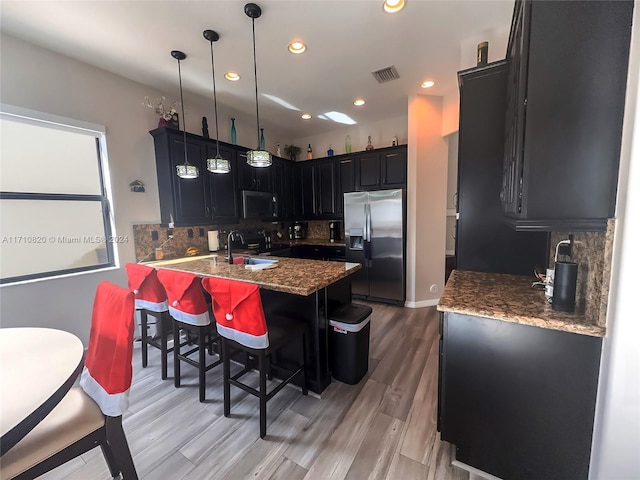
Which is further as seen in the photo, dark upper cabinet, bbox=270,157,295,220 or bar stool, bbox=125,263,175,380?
dark upper cabinet, bbox=270,157,295,220

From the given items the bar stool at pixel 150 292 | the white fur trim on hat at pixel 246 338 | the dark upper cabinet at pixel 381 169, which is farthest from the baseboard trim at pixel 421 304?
the bar stool at pixel 150 292

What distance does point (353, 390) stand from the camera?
2.07 metres

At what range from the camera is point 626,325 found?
0.92 meters

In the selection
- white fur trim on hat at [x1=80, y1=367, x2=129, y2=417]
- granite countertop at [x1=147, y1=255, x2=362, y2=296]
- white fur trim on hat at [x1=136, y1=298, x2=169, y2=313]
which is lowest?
white fur trim on hat at [x1=80, y1=367, x2=129, y2=417]

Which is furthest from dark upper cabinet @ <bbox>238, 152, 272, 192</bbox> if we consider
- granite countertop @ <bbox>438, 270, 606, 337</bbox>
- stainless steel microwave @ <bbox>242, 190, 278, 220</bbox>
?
granite countertop @ <bbox>438, 270, 606, 337</bbox>

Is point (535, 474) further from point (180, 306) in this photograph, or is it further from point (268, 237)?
point (268, 237)

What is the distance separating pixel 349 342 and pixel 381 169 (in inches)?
117

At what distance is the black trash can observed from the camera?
6.65ft

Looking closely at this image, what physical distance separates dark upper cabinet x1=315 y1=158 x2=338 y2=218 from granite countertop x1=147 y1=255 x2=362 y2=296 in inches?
92.3

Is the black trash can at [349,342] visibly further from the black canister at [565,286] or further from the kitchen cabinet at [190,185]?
the kitchen cabinet at [190,185]

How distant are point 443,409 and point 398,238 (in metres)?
2.54

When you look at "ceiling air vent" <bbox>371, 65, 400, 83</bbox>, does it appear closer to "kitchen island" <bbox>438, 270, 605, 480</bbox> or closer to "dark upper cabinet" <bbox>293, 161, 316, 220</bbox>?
"dark upper cabinet" <bbox>293, 161, 316, 220</bbox>

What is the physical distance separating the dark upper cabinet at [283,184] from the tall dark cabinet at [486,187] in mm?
3291

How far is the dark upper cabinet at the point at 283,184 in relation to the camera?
4.61 metres
